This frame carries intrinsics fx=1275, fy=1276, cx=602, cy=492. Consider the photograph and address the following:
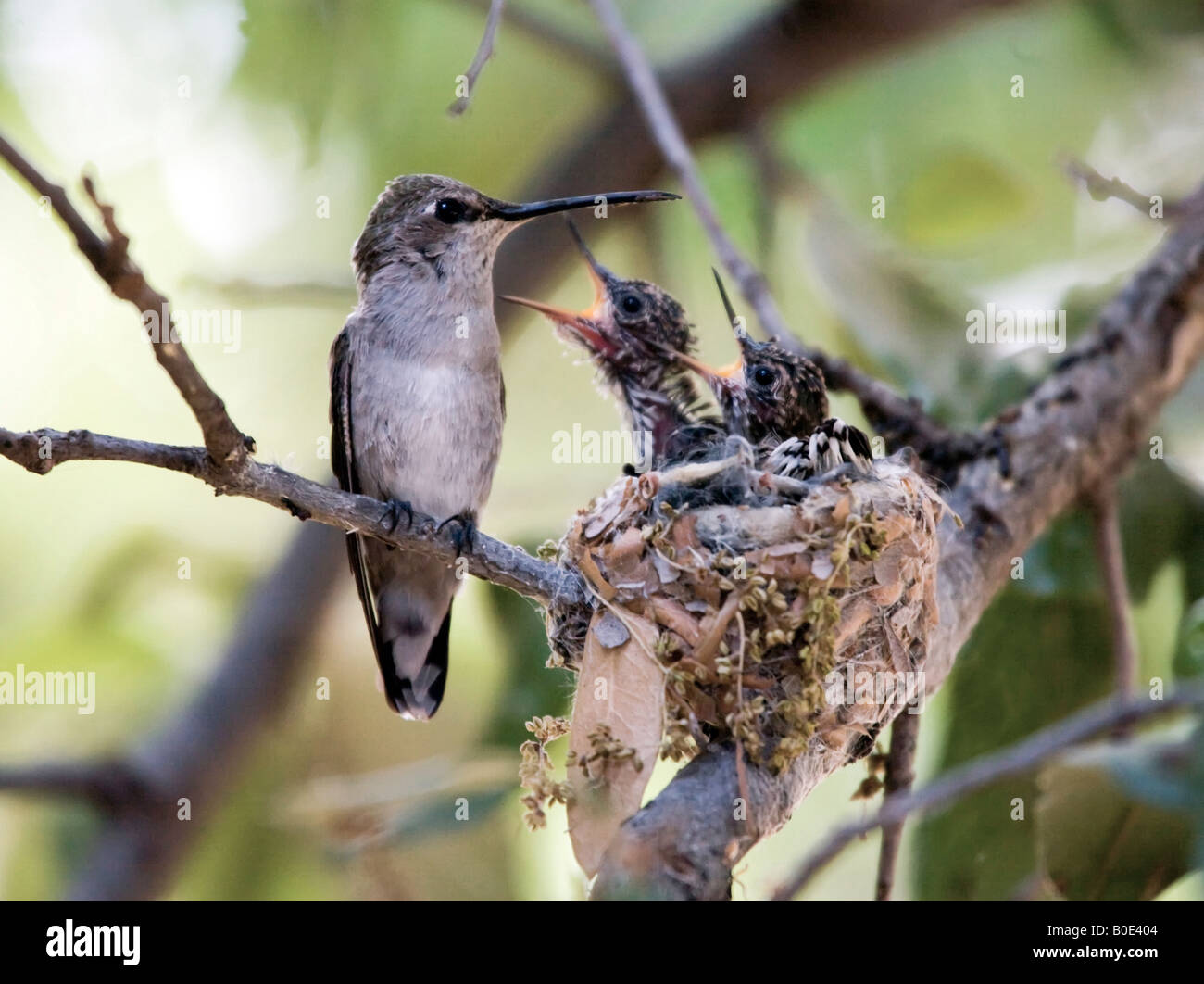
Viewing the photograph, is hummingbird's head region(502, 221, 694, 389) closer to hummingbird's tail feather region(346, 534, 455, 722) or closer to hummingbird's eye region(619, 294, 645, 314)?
hummingbird's eye region(619, 294, 645, 314)

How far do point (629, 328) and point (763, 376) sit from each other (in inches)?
37.2

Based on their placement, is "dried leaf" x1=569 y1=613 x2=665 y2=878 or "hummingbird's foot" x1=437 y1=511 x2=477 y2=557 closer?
"dried leaf" x1=569 y1=613 x2=665 y2=878

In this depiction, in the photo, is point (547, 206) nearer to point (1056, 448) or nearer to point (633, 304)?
point (633, 304)

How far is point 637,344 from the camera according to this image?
15.7 feet

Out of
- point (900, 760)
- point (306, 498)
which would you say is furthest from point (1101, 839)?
point (306, 498)

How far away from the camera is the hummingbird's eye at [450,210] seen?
3.85 meters

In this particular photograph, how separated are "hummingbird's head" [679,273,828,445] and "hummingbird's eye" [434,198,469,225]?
3.20ft

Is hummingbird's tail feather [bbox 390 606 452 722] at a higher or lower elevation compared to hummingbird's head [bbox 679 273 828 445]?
lower

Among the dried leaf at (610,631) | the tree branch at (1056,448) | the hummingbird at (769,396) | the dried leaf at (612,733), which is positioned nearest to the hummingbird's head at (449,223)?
the hummingbird at (769,396)

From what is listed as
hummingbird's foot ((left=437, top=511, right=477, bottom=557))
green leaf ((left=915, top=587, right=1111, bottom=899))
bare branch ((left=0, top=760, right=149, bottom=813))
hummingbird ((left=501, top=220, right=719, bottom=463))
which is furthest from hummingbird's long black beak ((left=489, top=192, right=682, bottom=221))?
bare branch ((left=0, top=760, right=149, bottom=813))

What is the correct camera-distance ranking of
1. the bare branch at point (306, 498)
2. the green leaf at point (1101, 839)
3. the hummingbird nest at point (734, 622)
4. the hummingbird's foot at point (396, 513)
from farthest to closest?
the green leaf at point (1101, 839)
the hummingbird's foot at point (396, 513)
the hummingbird nest at point (734, 622)
the bare branch at point (306, 498)

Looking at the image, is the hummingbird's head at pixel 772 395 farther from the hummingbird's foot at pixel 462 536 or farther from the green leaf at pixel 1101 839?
the green leaf at pixel 1101 839

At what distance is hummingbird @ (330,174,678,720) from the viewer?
145 inches

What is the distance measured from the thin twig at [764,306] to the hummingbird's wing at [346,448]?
116cm
